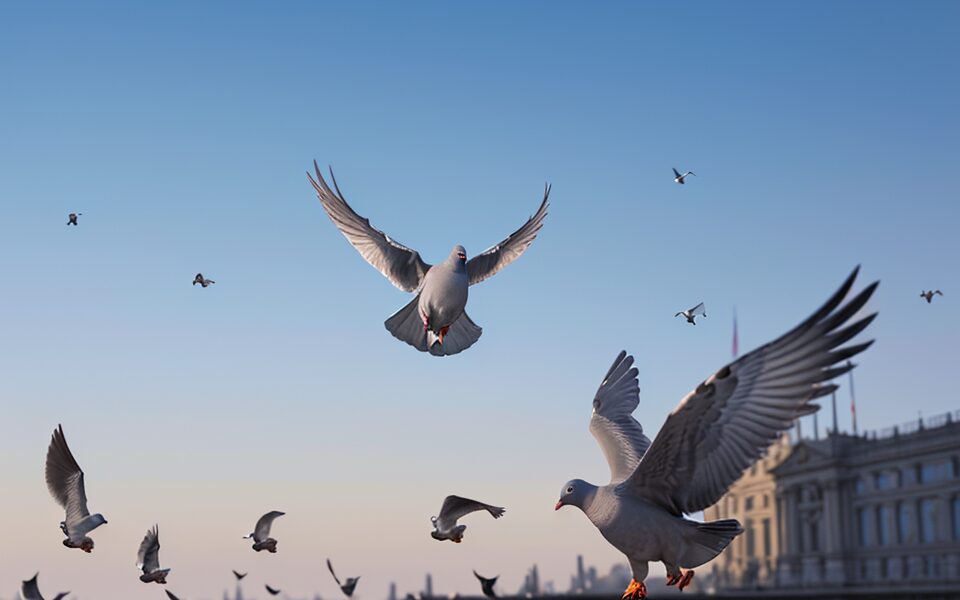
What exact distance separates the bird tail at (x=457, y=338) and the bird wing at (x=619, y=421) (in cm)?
383

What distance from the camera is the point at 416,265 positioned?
63.0 ft

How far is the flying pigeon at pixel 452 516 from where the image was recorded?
50.1 ft

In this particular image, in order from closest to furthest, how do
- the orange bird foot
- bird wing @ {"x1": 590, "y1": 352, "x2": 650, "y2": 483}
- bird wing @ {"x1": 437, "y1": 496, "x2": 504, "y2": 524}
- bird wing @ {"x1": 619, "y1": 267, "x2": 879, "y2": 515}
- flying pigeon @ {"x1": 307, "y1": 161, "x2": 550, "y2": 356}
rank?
bird wing @ {"x1": 619, "y1": 267, "x2": 879, "y2": 515} < the orange bird foot < bird wing @ {"x1": 590, "y1": 352, "x2": 650, "y2": 483} < bird wing @ {"x1": 437, "y1": 496, "x2": 504, "y2": 524} < flying pigeon @ {"x1": 307, "y1": 161, "x2": 550, "y2": 356}

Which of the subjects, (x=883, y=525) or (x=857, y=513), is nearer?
(x=883, y=525)

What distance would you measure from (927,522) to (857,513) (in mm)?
12512

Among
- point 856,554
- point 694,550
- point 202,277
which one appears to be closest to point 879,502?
point 856,554

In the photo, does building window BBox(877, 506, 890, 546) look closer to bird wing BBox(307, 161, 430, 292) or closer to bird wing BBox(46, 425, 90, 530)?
bird wing BBox(307, 161, 430, 292)

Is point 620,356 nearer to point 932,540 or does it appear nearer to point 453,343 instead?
point 453,343

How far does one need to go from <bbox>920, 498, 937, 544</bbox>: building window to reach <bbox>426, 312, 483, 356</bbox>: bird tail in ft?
373

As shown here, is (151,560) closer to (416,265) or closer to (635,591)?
(416,265)

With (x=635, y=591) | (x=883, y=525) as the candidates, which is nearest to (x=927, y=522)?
(x=883, y=525)

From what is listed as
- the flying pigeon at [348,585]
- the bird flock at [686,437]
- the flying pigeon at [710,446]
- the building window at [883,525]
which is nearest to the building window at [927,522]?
the building window at [883,525]

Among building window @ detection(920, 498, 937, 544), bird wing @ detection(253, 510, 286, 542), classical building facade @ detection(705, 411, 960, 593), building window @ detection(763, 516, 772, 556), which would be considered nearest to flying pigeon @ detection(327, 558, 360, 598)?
bird wing @ detection(253, 510, 286, 542)

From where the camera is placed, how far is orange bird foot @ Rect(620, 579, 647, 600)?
38.7ft
